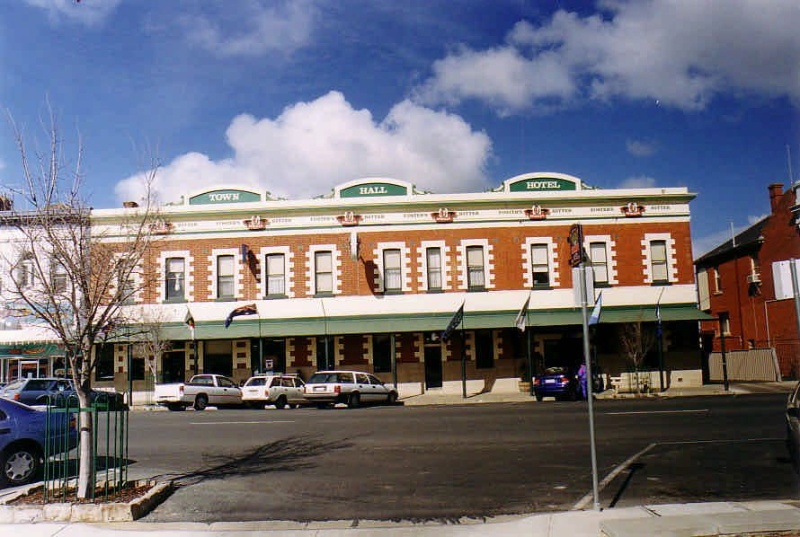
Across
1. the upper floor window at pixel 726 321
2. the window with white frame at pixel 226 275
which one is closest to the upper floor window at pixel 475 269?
the window with white frame at pixel 226 275

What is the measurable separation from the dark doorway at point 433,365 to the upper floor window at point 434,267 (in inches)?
114

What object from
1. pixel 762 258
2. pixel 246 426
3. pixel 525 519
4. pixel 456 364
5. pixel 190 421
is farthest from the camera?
pixel 762 258

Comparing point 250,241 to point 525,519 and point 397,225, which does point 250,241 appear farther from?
point 525,519

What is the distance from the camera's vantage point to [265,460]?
12594 mm

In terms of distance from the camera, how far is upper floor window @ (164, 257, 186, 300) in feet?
102

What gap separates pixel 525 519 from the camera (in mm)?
8164

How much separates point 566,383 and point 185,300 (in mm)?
17536

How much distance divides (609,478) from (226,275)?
23.8 meters

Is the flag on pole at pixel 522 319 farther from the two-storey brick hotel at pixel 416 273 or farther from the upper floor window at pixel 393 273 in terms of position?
the upper floor window at pixel 393 273

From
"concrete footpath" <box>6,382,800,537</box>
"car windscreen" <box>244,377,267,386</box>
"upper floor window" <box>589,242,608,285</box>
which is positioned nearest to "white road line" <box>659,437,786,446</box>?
"concrete footpath" <box>6,382,800,537</box>

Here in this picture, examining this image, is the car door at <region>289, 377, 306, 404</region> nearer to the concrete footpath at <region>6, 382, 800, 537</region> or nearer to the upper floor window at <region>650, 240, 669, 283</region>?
the upper floor window at <region>650, 240, 669, 283</region>

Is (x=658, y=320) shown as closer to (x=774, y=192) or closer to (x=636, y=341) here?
(x=636, y=341)

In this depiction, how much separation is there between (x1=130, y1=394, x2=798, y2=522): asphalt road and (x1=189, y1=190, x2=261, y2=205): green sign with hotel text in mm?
13976

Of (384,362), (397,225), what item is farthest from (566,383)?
(397,225)
